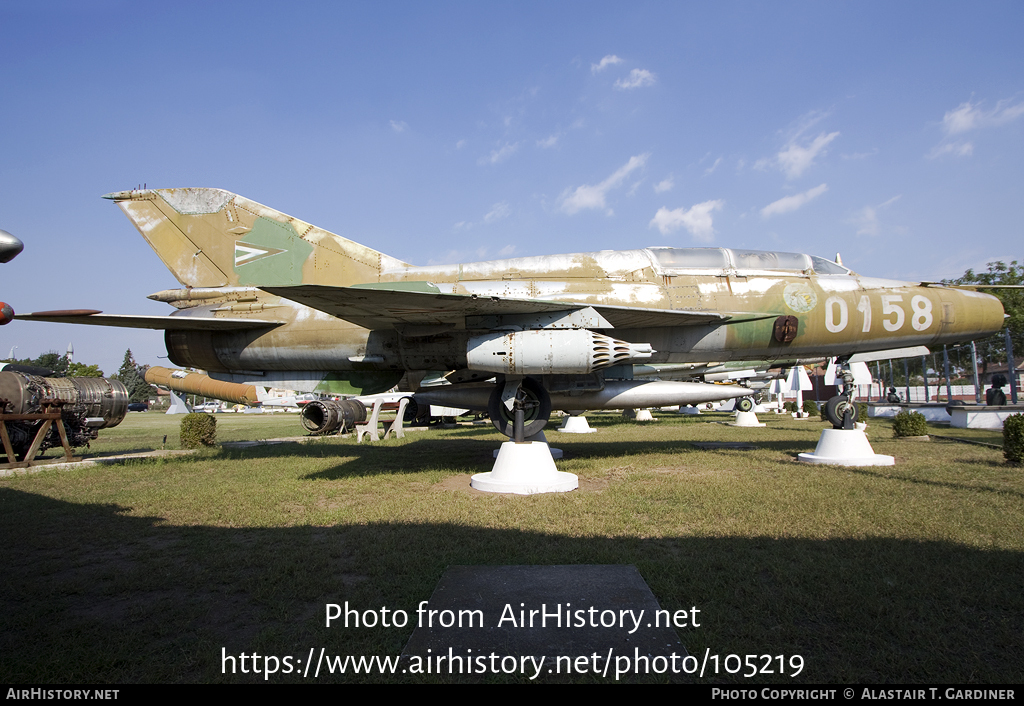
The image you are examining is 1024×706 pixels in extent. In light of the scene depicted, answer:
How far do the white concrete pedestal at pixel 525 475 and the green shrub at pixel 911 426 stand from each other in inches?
493

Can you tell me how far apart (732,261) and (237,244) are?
29.0 feet

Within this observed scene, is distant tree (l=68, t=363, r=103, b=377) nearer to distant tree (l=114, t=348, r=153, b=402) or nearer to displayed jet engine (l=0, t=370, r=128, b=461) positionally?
distant tree (l=114, t=348, r=153, b=402)

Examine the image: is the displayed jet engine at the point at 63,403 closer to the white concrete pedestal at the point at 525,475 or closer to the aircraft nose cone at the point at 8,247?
the aircraft nose cone at the point at 8,247

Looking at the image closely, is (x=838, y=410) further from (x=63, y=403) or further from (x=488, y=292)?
(x=63, y=403)

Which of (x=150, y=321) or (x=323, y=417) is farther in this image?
(x=323, y=417)

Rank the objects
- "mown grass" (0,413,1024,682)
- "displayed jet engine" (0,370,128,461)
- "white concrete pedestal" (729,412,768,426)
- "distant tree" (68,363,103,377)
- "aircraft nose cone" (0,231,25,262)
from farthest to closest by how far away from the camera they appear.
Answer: "distant tree" (68,363,103,377), "white concrete pedestal" (729,412,768,426), "displayed jet engine" (0,370,128,461), "aircraft nose cone" (0,231,25,262), "mown grass" (0,413,1024,682)

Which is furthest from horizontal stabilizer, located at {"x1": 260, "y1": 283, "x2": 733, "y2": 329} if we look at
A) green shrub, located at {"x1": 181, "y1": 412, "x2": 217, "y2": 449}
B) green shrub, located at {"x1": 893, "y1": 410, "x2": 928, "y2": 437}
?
green shrub, located at {"x1": 893, "y1": 410, "x2": 928, "y2": 437}

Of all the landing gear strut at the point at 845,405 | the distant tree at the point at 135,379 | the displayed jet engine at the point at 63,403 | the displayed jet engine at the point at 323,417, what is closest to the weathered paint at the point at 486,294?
the landing gear strut at the point at 845,405

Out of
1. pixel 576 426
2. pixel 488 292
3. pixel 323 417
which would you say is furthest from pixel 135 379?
pixel 488 292

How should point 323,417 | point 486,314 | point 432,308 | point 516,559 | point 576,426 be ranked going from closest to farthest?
point 516,559 → point 432,308 → point 486,314 → point 323,417 → point 576,426

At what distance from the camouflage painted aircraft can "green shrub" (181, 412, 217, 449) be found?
637 centimetres

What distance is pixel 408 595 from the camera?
383 cm

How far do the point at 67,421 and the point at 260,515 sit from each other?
9975 millimetres

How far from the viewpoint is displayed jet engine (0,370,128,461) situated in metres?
11.5
